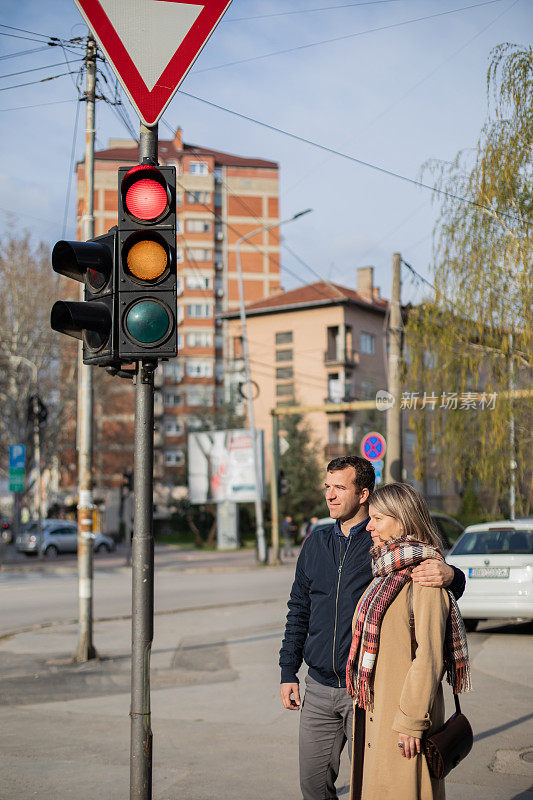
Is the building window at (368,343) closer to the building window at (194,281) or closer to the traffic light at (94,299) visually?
the building window at (194,281)

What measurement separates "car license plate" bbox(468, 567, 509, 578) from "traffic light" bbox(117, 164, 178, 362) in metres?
8.92

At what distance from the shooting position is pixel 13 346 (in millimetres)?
43312

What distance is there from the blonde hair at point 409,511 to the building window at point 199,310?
7396cm

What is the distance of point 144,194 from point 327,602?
2.03 m

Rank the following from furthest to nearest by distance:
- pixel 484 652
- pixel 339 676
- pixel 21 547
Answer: pixel 21 547
pixel 484 652
pixel 339 676

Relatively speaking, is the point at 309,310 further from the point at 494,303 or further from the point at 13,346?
the point at 494,303

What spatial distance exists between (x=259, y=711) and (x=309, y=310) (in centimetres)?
5600

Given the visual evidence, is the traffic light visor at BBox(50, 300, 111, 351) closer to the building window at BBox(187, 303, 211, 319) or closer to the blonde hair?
the blonde hair

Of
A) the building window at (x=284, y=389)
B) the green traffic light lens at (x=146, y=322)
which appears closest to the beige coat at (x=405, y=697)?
the green traffic light lens at (x=146, y=322)

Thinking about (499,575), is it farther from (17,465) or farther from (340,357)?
(340,357)

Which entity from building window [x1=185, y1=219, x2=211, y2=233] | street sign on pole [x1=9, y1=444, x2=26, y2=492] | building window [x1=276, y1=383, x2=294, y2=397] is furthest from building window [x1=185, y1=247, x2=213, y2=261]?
street sign on pole [x1=9, y1=444, x2=26, y2=492]

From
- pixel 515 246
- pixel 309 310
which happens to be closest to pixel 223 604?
pixel 515 246

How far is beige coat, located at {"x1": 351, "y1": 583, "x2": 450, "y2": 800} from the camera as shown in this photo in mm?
3215

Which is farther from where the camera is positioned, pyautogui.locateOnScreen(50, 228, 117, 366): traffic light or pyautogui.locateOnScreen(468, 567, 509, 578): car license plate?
pyautogui.locateOnScreen(468, 567, 509, 578): car license plate
